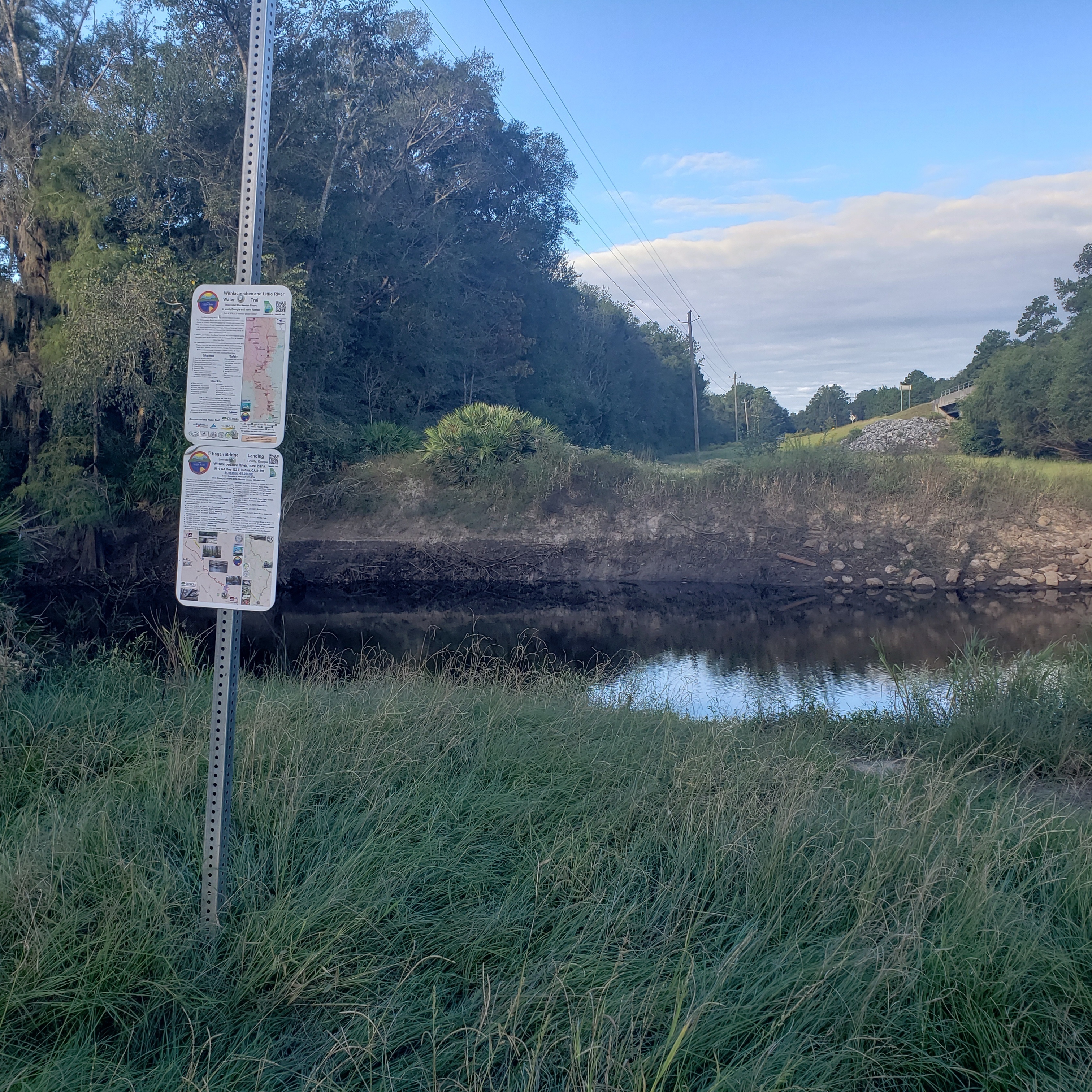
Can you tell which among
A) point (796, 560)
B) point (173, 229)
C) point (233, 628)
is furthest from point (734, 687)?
point (173, 229)

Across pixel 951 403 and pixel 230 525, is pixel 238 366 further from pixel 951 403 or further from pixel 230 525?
pixel 951 403

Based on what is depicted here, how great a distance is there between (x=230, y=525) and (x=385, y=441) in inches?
885

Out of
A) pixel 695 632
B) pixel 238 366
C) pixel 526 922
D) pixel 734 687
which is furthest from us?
pixel 695 632

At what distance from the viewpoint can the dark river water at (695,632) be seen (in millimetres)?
10898

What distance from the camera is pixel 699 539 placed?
884 inches

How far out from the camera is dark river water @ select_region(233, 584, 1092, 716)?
1090 cm

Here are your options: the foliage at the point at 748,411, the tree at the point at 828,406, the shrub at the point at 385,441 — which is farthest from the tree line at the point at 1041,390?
the tree at the point at 828,406

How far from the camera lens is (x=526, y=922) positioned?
10.5 feet

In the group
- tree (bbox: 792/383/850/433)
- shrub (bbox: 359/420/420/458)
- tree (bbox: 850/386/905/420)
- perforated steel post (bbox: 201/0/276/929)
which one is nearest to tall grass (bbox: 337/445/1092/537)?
shrub (bbox: 359/420/420/458)

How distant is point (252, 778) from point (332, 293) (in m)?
21.5

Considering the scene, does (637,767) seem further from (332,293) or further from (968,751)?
(332,293)

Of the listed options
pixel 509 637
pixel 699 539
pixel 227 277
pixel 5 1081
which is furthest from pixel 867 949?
pixel 699 539

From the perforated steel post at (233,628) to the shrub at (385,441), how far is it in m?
21.9

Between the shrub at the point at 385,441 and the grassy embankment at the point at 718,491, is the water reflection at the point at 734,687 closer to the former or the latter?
the grassy embankment at the point at 718,491
